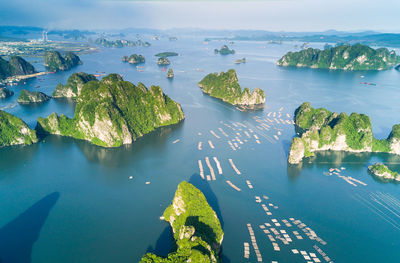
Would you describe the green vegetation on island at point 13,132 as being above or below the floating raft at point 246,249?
above

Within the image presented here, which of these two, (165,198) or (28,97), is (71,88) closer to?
(28,97)

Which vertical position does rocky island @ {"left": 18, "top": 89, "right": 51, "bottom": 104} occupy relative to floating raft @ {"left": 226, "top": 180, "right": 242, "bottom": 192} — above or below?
above

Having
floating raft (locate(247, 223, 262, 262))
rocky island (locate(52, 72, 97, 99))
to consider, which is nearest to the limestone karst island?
floating raft (locate(247, 223, 262, 262))

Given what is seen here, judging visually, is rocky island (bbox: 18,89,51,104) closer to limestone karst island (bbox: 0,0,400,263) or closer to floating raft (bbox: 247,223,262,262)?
limestone karst island (bbox: 0,0,400,263)

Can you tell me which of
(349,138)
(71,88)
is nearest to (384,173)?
(349,138)

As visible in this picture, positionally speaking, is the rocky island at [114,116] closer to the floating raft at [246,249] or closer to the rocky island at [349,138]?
the rocky island at [349,138]

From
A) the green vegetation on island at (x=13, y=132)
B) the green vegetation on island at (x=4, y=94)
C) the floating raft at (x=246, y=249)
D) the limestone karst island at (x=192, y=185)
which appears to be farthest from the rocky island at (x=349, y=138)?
the green vegetation on island at (x=4, y=94)
